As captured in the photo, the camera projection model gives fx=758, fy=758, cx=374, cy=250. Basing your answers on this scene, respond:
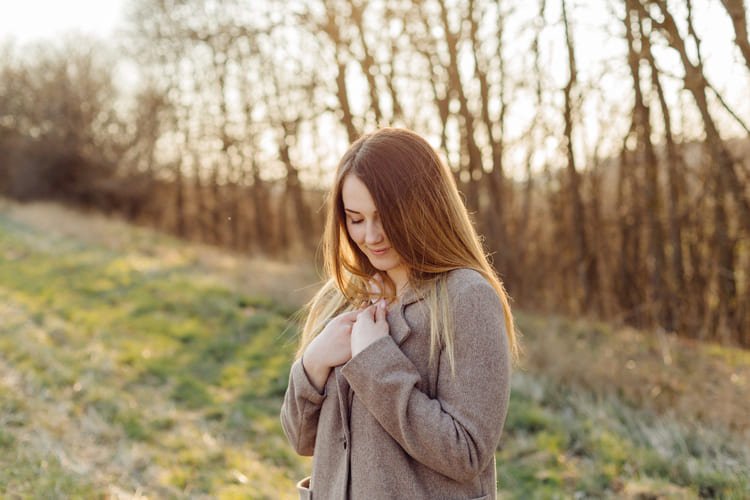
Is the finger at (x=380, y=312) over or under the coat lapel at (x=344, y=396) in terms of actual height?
over

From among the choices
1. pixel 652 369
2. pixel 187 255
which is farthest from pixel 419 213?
pixel 187 255

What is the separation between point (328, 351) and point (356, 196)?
422 mm

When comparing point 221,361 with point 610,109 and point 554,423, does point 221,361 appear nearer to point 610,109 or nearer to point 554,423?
point 554,423

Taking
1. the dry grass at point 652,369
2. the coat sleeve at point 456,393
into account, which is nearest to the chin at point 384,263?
the coat sleeve at point 456,393

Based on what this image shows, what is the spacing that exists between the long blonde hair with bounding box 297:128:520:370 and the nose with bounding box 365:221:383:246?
0.04 m

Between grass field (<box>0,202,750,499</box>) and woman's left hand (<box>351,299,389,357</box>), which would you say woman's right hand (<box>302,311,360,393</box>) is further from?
grass field (<box>0,202,750,499</box>)

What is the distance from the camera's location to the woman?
71.6 inches

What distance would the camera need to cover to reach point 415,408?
1818mm

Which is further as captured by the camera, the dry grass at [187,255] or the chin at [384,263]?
the dry grass at [187,255]

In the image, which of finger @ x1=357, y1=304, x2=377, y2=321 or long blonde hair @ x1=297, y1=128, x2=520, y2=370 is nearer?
long blonde hair @ x1=297, y1=128, x2=520, y2=370

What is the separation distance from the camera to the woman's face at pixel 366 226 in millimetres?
1971

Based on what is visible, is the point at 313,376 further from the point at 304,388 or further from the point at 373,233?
the point at 373,233

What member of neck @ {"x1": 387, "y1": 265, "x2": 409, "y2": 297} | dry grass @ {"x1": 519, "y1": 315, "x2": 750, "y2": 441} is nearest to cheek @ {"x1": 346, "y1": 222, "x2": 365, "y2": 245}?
neck @ {"x1": 387, "y1": 265, "x2": 409, "y2": 297}

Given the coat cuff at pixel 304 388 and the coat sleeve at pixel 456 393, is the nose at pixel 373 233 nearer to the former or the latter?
the coat sleeve at pixel 456 393
